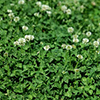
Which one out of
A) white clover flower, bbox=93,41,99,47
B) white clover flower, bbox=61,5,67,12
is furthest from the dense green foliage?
white clover flower, bbox=61,5,67,12

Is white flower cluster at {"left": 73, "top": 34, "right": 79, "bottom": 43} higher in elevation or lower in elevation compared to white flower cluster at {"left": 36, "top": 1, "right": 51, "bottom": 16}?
lower

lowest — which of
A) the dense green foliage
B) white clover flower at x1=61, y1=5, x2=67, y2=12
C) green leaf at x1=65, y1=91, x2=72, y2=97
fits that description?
green leaf at x1=65, y1=91, x2=72, y2=97

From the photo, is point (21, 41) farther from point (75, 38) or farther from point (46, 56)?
point (75, 38)

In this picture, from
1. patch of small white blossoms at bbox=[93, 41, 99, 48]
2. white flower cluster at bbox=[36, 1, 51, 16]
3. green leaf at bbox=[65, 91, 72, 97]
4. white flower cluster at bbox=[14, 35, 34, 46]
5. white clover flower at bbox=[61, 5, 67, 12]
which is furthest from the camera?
white clover flower at bbox=[61, 5, 67, 12]

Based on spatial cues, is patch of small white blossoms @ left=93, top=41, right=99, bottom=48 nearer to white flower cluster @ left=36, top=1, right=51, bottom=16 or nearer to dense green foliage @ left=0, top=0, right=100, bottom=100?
dense green foliage @ left=0, top=0, right=100, bottom=100

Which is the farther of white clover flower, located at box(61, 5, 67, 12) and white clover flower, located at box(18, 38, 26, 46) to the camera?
white clover flower, located at box(61, 5, 67, 12)

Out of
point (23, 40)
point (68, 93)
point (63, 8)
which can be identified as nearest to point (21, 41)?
point (23, 40)

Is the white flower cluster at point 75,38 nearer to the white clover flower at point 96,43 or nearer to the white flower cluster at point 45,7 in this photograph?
the white clover flower at point 96,43

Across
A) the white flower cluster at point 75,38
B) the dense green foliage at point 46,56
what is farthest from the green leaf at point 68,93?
the white flower cluster at point 75,38
